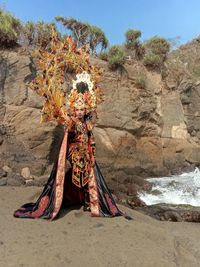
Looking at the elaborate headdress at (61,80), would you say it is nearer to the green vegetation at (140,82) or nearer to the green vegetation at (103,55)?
the green vegetation at (103,55)

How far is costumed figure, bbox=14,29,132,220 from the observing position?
552 centimetres

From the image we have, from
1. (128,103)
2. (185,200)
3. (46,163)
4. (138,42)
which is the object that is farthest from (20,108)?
(138,42)

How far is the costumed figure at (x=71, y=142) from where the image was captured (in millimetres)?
Answer: 5516

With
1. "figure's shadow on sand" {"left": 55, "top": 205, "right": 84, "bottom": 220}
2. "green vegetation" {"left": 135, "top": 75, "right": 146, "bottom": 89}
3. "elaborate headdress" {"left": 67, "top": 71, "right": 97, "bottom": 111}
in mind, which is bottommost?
"figure's shadow on sand" {"left": 55, "top": 205, "right": 84, "bottom": 220}

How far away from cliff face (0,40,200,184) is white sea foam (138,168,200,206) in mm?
1056

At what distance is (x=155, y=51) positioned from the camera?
1614 cm

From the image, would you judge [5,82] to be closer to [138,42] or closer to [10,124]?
[10,124]

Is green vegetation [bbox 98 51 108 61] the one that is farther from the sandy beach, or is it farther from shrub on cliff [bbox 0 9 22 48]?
the sandy beach

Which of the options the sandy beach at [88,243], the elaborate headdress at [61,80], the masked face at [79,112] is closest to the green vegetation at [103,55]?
the elaborate headdress at [61,80]

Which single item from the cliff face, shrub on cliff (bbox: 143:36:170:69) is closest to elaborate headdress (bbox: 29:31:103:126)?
the cliff face

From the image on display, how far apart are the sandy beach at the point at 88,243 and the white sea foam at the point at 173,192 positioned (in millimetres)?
4440

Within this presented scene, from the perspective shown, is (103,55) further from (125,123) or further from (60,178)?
(60,178)

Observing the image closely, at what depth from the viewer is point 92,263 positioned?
13.3 ft

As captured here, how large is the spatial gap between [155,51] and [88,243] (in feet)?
42.4
